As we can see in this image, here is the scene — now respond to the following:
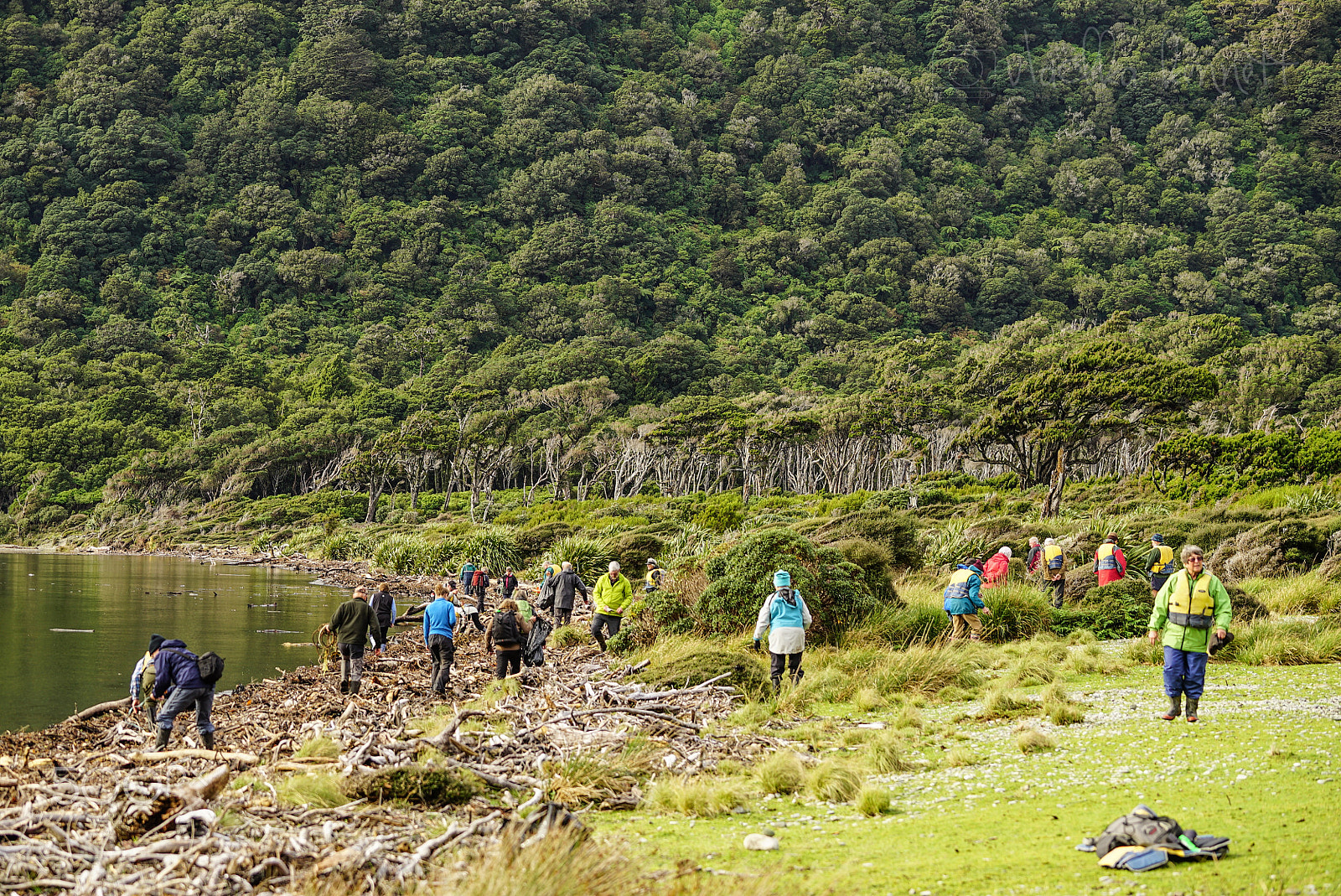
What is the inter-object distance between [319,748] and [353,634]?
5477 millimetres

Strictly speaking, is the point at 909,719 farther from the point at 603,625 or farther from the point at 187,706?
the point at 603,625

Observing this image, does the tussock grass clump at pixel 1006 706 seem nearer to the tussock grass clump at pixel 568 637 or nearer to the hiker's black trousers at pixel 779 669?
the hiker's black trousers at pixel 779 669

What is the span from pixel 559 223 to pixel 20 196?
68384 mm

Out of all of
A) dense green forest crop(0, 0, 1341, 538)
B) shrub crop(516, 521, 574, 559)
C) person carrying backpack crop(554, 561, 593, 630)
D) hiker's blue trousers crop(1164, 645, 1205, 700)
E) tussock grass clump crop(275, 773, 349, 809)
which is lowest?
shrub crop(516, 521, 574, 559)

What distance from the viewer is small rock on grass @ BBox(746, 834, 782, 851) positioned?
6879mm

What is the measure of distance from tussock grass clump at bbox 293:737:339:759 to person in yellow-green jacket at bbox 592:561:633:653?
338 inches

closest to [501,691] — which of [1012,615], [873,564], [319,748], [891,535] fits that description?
[319,748]

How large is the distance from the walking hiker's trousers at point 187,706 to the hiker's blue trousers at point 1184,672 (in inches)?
385

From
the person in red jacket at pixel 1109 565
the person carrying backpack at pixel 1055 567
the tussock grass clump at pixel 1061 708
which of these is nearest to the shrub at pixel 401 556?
the person carrying backpack at pixel 1055 567

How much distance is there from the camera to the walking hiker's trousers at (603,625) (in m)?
18.2

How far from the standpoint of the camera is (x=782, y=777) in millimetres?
8602

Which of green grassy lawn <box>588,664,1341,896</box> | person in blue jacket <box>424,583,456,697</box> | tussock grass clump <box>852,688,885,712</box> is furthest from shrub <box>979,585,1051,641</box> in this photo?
person in blue jacket <box>424,583,456,697</box>

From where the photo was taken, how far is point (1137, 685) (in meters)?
12.3

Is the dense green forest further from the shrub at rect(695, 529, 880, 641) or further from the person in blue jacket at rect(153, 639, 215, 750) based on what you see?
the person in blue jacket at rect(153, 639, 215, 750)
